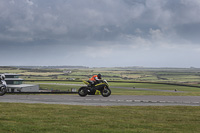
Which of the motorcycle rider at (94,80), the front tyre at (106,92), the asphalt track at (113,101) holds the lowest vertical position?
the asphalt track at (113,101)

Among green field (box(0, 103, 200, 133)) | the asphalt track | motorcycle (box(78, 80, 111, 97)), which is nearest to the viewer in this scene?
green field (box(0, 103, 200, 133))

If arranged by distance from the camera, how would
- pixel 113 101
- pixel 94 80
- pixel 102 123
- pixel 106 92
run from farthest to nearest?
pixel 106 92
pixel 94 80
pixel 113 101
pixel 102 123

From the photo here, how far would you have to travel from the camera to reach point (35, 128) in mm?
10391

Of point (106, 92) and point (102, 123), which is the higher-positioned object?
point (106, 92)

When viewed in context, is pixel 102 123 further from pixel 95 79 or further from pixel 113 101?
pixel 95 79

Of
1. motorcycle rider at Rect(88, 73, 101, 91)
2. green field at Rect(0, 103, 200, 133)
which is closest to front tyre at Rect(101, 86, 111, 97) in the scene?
motorcycle rider at Rect(88, 73, 101, 91)

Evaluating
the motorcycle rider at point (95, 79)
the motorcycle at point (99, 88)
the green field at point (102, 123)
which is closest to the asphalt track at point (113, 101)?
the motorcycle at point (99, 88)

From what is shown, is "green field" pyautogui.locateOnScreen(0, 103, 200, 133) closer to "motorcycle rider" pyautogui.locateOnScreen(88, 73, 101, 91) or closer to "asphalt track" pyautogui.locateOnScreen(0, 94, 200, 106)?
"asphalt track" pyautogui.locateOnScreen(0, 94, 200, 106)

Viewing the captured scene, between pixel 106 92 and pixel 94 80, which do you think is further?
pixel 106 92

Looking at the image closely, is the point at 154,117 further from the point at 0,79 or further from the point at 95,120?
the point at 0,79

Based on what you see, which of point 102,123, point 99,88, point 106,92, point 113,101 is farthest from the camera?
point 106,92

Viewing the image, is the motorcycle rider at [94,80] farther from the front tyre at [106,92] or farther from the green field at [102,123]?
the green field at [102,123]

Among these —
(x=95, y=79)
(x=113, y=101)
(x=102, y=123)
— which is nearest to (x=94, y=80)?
(x=95, y=79)

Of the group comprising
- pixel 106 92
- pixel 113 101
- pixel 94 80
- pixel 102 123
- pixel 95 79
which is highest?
pixel 95 79
